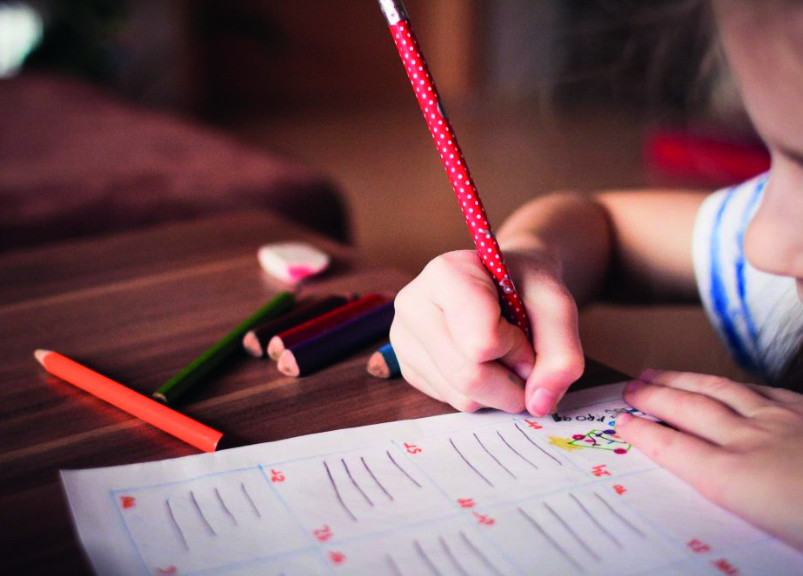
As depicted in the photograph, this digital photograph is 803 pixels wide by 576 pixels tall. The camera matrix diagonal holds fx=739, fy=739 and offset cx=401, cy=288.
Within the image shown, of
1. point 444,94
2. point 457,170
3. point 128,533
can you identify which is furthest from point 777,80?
point 444,94

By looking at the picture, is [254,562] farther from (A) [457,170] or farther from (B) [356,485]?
(A) [457,170]

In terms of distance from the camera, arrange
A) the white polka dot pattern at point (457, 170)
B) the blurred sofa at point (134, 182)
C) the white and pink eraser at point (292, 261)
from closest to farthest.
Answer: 1. the white polka dot pattern at point (457, 170)
2. the white and pink eraser at point (292, 261)
3. the blurred sofa at point (134, 182)

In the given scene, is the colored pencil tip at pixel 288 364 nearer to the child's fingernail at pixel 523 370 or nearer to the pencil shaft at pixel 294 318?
the pencil shaft at pixel 294 318

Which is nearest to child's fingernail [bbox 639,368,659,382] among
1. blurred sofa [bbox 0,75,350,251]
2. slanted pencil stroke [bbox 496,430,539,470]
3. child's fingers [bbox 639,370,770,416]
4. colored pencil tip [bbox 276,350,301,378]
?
child's fingers [bbox 639,370,770,416]

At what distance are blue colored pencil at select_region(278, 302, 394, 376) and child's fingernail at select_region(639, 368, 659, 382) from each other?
6.7 inches

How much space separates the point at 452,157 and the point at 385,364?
0.13 meters

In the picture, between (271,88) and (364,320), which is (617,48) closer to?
(364,320)

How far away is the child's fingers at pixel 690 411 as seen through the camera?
377 mm

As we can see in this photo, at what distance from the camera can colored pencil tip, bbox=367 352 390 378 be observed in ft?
1.50

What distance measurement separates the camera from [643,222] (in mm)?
709

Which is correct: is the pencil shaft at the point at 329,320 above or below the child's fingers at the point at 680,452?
above

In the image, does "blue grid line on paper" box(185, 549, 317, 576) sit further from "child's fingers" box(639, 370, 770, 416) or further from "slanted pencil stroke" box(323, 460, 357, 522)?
"child's fingers" box(639, 370, 770, 416)

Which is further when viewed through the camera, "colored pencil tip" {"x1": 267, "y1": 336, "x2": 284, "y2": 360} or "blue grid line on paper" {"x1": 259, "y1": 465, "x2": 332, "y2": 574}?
"colored pencil tip" {"x1": 267, "y1": 336, "x2": 284, "y2": 360}

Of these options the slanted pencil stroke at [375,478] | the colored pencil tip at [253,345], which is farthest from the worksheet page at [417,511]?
the colored pencil tip at [253,345]
